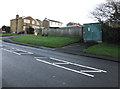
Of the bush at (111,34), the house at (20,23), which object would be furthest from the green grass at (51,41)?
the house at (20,23)

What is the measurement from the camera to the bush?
47.6 feet

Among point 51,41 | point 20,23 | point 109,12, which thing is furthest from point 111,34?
point 20,23

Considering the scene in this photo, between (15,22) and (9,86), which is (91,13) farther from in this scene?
(15,22)

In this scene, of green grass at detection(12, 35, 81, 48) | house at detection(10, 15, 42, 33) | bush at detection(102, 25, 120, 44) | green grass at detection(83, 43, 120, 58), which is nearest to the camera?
green grass at detection(83, 43, 120, 58)

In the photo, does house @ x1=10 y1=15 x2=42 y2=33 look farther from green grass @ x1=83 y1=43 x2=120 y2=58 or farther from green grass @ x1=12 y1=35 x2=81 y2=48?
green grass @ x1=83 y1=43 x2=120 y2=58

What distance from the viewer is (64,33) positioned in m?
24.2

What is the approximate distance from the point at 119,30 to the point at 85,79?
38.3 feet

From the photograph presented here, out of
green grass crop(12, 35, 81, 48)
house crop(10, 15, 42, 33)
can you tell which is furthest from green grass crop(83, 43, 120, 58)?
house crop(10, 15, 42, 33)

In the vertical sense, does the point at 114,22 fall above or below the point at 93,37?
above

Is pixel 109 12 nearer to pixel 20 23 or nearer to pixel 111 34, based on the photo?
pixel 111 34

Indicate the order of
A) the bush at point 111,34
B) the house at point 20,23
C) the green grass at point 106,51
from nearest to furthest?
the green grass at point 106,51 < the bush at point 111,34 < the house at point 20,23

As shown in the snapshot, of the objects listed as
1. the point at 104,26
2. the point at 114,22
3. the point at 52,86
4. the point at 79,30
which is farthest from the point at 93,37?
the point at 52,86

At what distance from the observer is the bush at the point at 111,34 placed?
14512 mm

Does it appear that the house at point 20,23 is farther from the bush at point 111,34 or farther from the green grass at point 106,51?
the green grass at point 106,51
